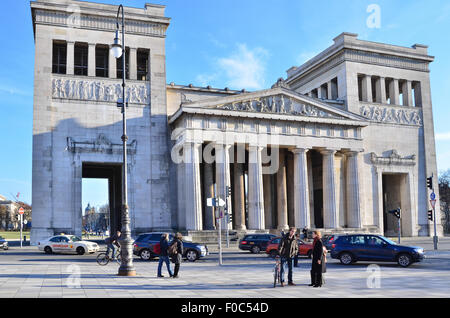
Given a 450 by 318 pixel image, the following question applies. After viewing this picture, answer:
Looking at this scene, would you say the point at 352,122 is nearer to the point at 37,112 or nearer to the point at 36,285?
the point at 37,112

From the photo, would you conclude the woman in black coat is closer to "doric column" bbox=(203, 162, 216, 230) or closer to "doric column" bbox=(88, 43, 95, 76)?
"doric column" bbox=(203, 162, 216, 230)

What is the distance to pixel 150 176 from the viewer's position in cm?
4597

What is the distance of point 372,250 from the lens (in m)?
23.7

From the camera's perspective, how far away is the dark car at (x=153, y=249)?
91.4ft

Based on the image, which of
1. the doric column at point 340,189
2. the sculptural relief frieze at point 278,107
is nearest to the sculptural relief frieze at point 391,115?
the doric column at point 340,189

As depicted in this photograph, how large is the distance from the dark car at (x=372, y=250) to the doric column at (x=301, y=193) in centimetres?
2236

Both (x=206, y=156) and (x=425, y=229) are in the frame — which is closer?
(x=206, y=156)

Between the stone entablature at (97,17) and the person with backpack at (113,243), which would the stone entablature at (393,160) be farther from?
the person with backpack at (113,243)

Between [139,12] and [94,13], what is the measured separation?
4.57m

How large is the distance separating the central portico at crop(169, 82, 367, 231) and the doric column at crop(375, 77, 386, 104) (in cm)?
719

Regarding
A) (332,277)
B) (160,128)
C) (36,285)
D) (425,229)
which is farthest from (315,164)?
(36,285)

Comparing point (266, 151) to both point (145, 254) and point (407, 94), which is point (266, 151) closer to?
point (407, 94)

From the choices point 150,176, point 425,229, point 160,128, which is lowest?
point 425,229
